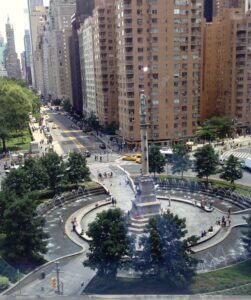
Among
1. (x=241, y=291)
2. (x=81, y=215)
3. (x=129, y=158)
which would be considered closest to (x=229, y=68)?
(x=129, y=158)

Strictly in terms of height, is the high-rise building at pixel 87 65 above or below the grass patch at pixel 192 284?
above

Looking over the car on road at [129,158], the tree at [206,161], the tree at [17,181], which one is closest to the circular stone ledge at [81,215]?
the tree at [17,181]

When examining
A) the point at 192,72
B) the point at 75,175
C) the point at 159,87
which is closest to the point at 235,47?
the point at 192,72

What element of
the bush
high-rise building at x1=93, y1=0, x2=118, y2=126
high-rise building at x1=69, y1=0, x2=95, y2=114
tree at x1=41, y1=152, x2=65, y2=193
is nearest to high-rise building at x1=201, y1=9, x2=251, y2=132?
high-rise building at x1=93, y1=0, x2=118, y2=126

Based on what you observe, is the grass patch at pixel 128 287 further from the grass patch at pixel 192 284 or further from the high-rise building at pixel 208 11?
the high-rise building at pixel 208 11

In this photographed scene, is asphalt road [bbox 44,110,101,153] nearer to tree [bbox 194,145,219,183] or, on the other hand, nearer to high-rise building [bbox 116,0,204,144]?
high-rise building [bbox 116,0,204,144]

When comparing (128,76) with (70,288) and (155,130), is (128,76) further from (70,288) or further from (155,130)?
(70,288)
